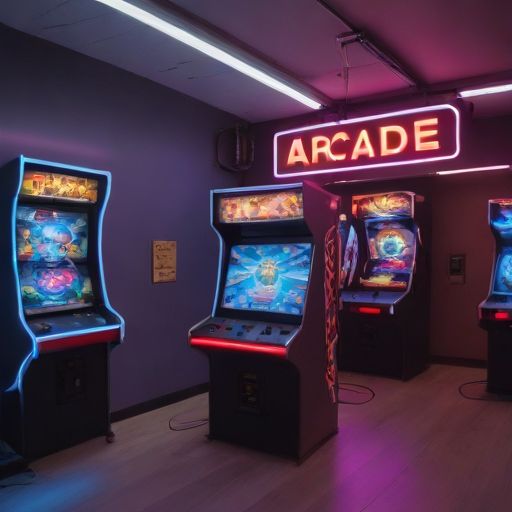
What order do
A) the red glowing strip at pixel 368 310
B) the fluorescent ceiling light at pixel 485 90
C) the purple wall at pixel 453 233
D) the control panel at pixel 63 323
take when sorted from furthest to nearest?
the purple wall at pixel 453 233
the red glowing strip at pixel 368 310
the fluorescent ceiling light at pixel 485 90
the control panel at pixel 63 323

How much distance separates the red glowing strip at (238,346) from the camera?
317 cm

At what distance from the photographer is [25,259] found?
3.32 metres

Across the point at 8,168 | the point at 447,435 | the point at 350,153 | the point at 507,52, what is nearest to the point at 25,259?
the point at 8,168

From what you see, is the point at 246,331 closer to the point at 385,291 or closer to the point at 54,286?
the point at 54,286

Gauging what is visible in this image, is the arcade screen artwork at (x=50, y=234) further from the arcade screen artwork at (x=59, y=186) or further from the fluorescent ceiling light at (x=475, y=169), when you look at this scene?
the fluorescent ceiling light at (x=475, y=169)

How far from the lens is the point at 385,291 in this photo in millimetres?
5750

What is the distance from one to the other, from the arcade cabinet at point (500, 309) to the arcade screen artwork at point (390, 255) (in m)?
0.92

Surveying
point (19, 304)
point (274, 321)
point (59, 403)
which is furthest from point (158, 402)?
point (19, 304)

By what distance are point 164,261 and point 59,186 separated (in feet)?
5.05

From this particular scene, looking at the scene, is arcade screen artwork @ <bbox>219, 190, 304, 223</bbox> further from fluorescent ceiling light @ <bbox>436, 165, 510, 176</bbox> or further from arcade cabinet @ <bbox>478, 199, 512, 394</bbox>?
fluorescent ceiling light @ <bbox>436, 165, 510, 176</bbox>

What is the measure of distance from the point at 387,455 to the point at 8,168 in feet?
10.3

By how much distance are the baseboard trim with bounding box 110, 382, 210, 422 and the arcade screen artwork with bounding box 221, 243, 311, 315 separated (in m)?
1.44

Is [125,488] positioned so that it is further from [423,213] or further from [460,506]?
[423,213]

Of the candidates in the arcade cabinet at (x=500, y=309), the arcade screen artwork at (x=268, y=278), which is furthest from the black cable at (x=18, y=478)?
the arcade cabinet at (x=500, y=309)
